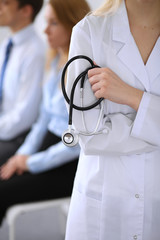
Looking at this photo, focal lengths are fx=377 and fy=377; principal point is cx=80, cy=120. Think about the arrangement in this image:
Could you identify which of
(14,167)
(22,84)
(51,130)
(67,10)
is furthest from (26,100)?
(67,10)

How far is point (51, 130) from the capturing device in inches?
82.1

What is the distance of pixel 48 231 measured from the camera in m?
2.59

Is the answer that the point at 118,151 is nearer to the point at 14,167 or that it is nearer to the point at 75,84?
the point at 75,84

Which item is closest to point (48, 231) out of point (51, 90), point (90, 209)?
point (51, 90)

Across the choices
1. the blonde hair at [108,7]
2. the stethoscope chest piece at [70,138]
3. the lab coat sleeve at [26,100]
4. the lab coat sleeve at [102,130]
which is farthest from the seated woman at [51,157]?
the stethoscope chest piece at [70,138]

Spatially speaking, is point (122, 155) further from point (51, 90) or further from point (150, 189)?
point (51, 90)

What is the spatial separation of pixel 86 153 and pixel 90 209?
19 cm

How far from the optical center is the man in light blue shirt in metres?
2.33

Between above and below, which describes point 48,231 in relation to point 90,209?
below

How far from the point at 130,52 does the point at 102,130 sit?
245 mm

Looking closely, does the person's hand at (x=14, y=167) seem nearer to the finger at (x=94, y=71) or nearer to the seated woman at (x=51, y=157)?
the seated woman at (x=51, y=157)

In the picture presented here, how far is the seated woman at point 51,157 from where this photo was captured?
1.94 m

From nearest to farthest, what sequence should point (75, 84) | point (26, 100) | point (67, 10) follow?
point (75, 84), point (67, 10), point (26, 100)

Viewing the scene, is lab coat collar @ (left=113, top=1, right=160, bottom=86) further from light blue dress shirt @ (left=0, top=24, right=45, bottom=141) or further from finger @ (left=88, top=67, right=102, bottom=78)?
light blue dress shirt @ (left=0, top=24, right=45, bottom=141)
